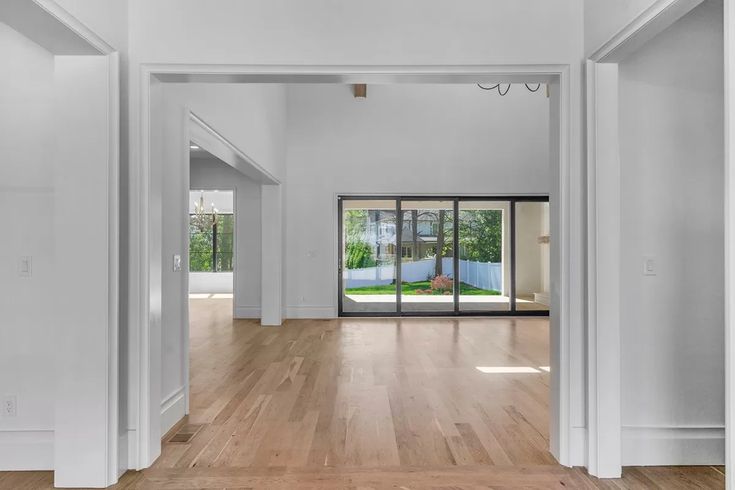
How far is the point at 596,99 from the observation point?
2.41m

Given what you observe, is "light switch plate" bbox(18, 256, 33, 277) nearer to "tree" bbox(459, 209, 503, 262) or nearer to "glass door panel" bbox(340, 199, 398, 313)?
"glass door panel" bbox(340, 199, 398, 313)

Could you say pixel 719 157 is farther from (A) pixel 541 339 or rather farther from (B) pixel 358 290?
(B) pixel 358 290

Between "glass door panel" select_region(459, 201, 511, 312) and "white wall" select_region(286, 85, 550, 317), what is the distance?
381 millimetres

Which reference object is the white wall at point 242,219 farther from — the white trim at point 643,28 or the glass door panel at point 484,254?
the white trim at point 643,28

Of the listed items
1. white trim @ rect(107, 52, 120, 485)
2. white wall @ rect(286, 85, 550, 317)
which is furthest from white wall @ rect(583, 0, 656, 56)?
white wall @ rect(286, 85, 550, 317)

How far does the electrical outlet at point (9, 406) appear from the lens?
246 centimetres

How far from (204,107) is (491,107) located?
562 cm

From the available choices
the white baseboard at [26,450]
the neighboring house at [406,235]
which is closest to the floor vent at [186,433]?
the white baseboard at [26,450]

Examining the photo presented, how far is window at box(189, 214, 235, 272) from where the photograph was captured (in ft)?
38.0

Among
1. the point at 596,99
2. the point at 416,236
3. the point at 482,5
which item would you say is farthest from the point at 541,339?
the point at 482,5

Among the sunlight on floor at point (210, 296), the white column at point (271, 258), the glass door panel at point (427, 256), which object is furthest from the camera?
the sunlight on floor at point (210, 296)

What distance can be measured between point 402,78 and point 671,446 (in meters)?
2.52

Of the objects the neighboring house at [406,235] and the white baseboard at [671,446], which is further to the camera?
the neighboring house at [406,235]

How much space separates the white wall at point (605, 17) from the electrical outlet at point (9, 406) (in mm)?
3578
